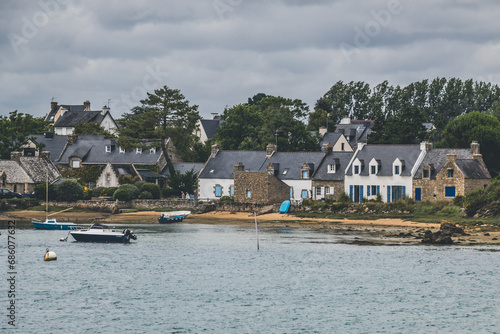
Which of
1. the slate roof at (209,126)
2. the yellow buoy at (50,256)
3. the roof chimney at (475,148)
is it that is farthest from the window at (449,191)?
the slate roof at (209,126)

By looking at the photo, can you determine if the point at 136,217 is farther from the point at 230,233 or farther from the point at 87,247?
the point at 87,247

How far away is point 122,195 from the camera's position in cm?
9812

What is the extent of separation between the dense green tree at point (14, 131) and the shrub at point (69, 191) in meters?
19.3

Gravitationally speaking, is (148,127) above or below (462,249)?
above

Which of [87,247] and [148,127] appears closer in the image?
[87,247]

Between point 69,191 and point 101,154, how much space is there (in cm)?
1338

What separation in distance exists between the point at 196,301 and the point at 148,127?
6899 cm

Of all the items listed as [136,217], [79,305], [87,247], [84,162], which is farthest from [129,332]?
[84,162]

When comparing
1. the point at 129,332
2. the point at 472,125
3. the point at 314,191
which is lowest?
the point at 129,332

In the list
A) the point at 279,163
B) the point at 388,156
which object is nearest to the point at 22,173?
the point at 279,163

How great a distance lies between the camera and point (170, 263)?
2249 inches

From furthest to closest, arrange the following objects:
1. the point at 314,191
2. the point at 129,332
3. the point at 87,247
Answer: the point at 314,191
the point at 87,247
the point at 129,332

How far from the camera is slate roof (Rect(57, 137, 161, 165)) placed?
11072cm

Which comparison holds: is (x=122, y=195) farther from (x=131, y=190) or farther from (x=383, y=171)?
(x=383, y=171)
